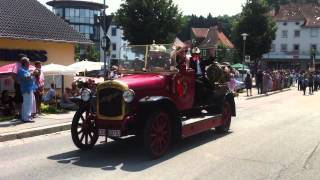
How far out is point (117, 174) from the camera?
816 cm

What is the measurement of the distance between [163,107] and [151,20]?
25.9 meters

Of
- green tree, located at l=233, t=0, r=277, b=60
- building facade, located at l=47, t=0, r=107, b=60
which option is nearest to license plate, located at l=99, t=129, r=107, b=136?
green tree, located at l=233, t=0, r=277, b=60

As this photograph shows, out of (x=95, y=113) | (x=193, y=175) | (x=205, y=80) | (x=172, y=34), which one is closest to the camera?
(x=193, y=175)

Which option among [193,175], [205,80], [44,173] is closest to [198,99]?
[205,80]

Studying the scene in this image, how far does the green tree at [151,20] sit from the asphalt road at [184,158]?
873 inches

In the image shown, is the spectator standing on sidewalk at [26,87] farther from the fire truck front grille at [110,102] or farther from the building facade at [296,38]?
the building facade at [296,38]

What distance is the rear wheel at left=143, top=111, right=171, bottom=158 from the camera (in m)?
9.11

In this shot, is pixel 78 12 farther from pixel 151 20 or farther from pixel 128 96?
pixel 128 96

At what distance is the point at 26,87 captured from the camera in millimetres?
13797

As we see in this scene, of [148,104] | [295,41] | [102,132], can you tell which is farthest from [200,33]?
[148,104]

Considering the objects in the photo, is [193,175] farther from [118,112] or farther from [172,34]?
[172,34]

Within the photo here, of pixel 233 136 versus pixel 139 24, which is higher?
pixel 139 24

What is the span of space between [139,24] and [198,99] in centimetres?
2412

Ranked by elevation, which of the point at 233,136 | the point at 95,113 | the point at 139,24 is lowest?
the point at 233,136
